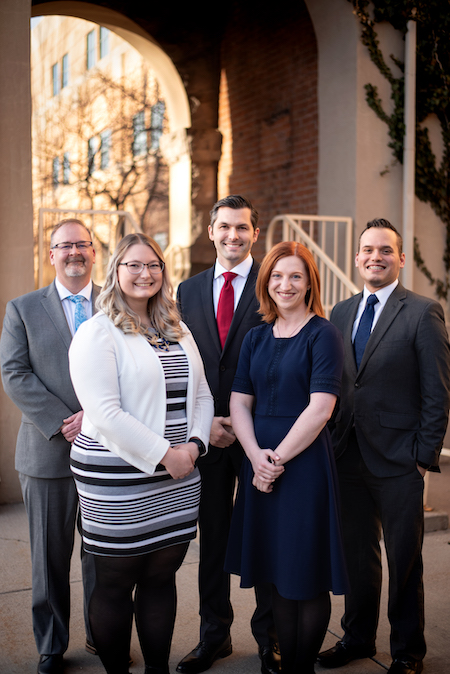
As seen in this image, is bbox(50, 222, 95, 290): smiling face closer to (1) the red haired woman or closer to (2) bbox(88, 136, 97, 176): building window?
(1) the red haired woman

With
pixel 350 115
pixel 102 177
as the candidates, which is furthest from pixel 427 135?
pixel 102 177

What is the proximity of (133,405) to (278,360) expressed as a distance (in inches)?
21.7

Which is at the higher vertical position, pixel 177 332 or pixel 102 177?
pixel 102 177

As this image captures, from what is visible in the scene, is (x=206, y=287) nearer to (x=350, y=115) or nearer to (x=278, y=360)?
(x=278, y=360)

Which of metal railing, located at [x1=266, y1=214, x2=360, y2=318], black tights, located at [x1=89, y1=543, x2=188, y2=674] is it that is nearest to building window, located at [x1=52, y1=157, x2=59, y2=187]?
metal railing, located at [x1=266, y1=214, x2=360, y2=318]

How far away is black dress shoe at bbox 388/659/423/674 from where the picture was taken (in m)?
2.50

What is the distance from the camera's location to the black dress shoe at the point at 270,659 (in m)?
2.55

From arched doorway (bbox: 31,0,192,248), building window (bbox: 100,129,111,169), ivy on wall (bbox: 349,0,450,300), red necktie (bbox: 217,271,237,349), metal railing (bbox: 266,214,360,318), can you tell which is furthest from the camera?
building window (bbox: 100,129,111,169)

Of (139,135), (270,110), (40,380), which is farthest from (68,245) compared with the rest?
(139,135)

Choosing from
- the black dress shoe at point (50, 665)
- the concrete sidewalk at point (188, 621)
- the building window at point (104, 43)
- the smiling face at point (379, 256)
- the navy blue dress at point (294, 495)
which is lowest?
the concrete sidewalk at point (188, 621)

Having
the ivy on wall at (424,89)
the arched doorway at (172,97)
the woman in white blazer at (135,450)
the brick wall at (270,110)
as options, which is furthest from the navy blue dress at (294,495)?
the arched doorway at (172,97)

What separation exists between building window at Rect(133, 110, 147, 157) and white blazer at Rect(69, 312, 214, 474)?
14.0 metres

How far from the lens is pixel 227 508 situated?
275cm

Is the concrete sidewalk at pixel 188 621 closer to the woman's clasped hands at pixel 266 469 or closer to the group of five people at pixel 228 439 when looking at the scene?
the group of five people at pixel 228 439
